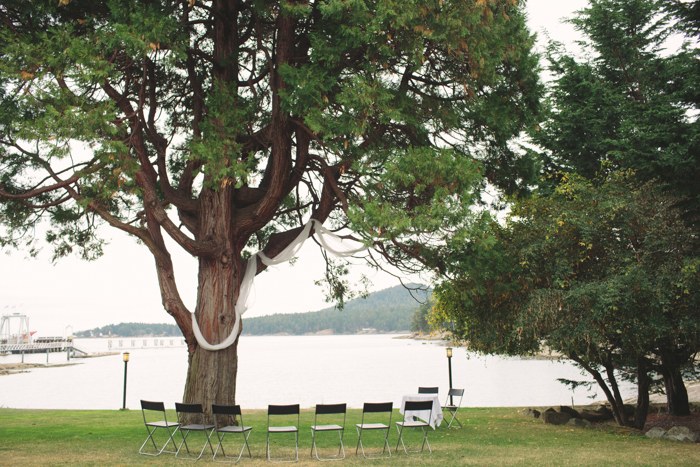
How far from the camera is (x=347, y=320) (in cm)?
16225

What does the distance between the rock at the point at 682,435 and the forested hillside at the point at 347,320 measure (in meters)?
137

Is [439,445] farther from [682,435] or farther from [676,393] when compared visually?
[676,393]

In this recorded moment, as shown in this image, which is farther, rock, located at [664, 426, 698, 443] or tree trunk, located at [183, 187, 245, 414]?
rock, located at [664, 426, 698, 443]

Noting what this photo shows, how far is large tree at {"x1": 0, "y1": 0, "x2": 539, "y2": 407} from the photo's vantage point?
9.07 m

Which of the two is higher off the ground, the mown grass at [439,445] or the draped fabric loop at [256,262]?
the draped fabric loop at [256,262]

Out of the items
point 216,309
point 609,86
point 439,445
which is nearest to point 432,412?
point 439,445

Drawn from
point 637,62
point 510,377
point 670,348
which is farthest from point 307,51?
point 510,377

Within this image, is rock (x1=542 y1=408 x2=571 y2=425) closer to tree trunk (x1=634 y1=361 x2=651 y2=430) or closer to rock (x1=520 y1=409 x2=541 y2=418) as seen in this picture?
rock (x1=520 y1=409 x2=541 y2=418)

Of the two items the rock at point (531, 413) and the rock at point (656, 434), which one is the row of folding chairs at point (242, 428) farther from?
the rock at point (531, 413)

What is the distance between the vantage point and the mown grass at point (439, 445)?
855 cm

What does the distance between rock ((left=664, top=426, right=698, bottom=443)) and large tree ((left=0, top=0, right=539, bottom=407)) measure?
5.41 meters

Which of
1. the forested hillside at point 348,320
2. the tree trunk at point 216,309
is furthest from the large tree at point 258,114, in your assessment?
the forested hillside at point 348,320

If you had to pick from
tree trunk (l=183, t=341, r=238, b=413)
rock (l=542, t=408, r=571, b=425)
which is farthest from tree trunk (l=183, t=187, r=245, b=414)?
rock (l=542, t=408, r=571, b=425)

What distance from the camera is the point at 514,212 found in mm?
13492
